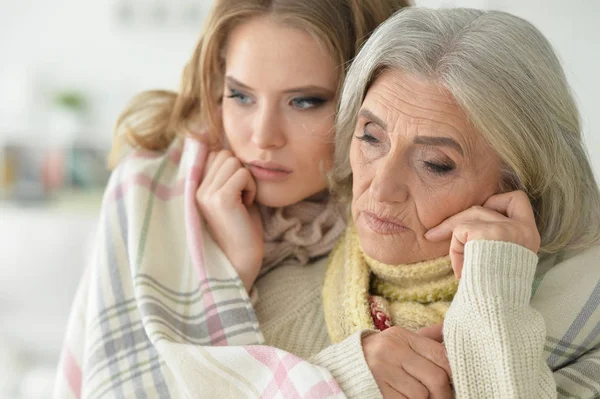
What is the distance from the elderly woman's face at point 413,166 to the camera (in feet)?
3.46

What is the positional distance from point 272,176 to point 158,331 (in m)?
0.35

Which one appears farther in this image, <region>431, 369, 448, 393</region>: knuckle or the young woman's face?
the young woman's face

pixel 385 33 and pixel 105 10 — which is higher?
pixel 385 33

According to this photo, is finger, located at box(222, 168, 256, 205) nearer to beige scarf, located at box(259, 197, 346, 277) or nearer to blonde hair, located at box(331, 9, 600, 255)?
beige scarf, located at box(259, 197, 346, 277)

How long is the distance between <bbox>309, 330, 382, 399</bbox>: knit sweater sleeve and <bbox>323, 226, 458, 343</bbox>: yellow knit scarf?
0.09m

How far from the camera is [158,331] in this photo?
3.87ft

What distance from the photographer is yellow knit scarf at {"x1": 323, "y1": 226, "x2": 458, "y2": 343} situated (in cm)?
114

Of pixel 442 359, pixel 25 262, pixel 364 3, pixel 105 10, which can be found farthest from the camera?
pixel 105 10

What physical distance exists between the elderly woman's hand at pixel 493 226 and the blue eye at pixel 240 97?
1.43 ft

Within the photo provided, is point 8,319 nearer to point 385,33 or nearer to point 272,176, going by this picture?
point 272,176

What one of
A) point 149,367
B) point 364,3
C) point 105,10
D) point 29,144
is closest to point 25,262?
point 29,144

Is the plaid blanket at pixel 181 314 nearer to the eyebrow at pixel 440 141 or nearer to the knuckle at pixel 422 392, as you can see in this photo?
the knuckle at pixel 422 392

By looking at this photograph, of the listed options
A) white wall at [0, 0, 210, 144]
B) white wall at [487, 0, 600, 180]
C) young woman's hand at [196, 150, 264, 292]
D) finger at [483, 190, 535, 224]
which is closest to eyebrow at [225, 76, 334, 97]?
young woman's hand at [196, 150, 264, 292]

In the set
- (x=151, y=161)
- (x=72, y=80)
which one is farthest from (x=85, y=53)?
(x=151, y=161)
